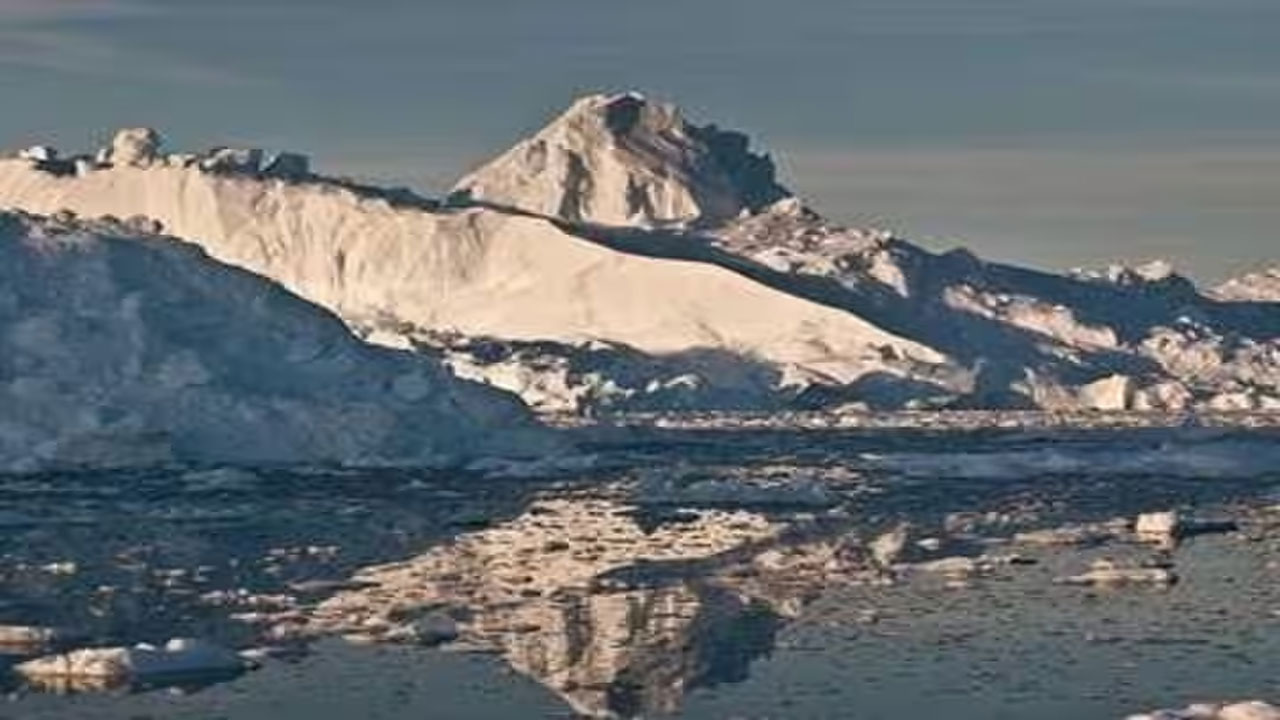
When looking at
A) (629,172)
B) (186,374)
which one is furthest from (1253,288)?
(186,374)

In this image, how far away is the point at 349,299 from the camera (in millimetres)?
140000

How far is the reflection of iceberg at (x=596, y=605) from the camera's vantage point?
24.8 metres

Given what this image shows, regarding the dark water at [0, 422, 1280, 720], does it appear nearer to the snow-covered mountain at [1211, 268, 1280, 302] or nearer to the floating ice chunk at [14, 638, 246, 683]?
the floating ice chunk at [14, 638, 246, 683]

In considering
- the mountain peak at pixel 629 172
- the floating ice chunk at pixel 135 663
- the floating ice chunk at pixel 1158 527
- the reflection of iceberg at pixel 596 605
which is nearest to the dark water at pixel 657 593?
the reflection of iceberg at pixel 596 605

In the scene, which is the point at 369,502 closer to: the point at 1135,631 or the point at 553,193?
the point at 1135,631

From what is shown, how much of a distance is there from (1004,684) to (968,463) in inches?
1421

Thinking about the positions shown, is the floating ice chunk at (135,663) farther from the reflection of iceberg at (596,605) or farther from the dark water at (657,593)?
the reflection of iceberg at (596,605)

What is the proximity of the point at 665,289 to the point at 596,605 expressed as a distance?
95842 millimetres

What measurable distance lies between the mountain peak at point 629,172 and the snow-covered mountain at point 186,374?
8825 cm

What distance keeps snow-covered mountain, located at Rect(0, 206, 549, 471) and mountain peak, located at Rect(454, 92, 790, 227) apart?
88.3 m

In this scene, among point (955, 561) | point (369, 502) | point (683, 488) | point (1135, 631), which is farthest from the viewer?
point (683, 488)

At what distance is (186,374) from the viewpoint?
5916 cm

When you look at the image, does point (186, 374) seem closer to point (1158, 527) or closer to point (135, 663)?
point (1158, 527)

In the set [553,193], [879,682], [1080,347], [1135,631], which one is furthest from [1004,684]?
[553,193]
